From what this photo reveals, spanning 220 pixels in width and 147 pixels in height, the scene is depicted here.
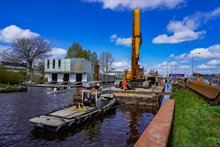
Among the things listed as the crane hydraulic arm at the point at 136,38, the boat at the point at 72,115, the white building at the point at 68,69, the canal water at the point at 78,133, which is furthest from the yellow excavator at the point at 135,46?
the white building at the point at 68,69

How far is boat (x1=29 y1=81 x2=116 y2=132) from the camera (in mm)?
12070

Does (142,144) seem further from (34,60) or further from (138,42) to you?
(34,60)

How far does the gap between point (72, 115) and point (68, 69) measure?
174ft

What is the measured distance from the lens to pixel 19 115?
16.8 meters

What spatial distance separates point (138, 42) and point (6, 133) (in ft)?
76.9

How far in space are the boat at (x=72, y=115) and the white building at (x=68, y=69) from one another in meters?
46.1

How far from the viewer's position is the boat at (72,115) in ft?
39.6

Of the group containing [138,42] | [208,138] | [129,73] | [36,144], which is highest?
[138,42]

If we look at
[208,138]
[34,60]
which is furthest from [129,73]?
[34,60]

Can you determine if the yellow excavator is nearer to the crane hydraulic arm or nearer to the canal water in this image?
the crane hydraulic arm

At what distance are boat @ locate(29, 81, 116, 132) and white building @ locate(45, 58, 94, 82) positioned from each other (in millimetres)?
46086

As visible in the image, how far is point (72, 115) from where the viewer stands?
46.6ft

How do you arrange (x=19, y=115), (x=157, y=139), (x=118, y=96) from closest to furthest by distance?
(x=157, y=139), (x=19, y=115), (x=118, y=96)

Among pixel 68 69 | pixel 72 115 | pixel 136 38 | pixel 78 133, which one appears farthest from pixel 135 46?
pixel 68 69
